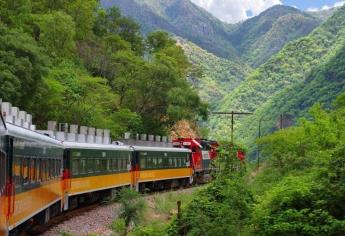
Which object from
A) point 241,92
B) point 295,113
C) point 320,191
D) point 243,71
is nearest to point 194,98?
point 295,113

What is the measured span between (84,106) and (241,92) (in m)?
90.1

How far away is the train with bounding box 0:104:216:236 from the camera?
37.8 feet

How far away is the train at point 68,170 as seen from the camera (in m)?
11.5

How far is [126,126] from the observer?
56875 mm

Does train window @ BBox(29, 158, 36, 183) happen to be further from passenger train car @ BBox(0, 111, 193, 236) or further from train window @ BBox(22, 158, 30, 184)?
train window @ BBox(22, 158, 30, 184)

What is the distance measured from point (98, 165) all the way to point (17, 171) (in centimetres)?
1482

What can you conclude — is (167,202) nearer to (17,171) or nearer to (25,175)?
(25,175)

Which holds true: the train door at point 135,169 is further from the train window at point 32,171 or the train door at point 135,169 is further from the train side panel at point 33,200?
the train window at point 32,171

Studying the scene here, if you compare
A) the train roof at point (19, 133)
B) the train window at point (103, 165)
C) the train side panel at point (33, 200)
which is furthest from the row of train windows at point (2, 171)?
the train window at point (103, 165)

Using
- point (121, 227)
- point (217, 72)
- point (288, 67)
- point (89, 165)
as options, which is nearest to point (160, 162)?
point (89, 165)

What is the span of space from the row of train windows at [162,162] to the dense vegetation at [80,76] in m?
7.98

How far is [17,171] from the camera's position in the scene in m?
12.1

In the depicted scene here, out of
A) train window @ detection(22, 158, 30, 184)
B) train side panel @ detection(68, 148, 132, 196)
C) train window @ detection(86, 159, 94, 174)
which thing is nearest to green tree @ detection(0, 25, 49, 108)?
train side panel @ detection(68, 148, 132, 196)

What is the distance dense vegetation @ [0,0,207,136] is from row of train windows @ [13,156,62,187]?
603 inches
